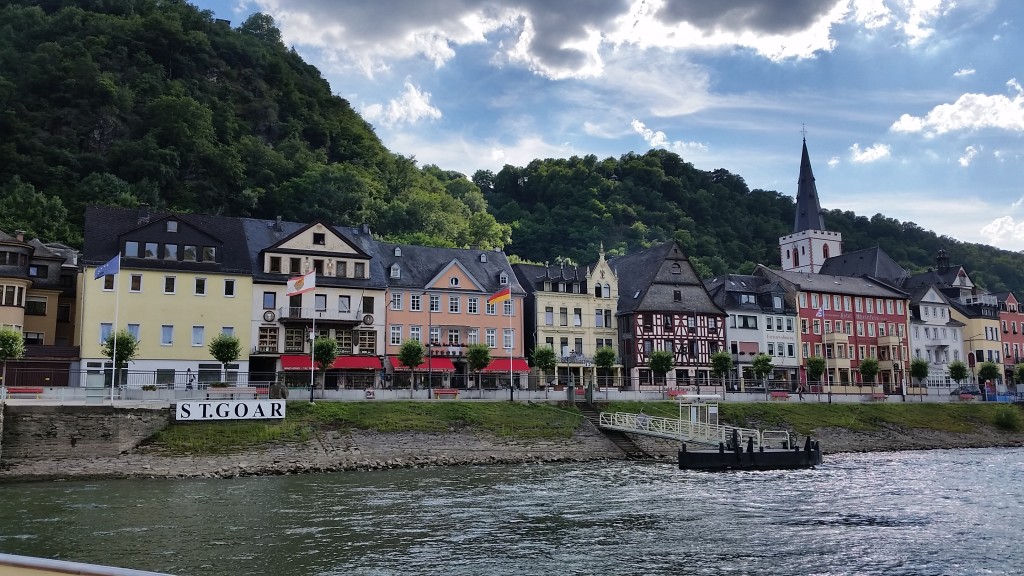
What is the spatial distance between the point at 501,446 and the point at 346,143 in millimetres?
89189

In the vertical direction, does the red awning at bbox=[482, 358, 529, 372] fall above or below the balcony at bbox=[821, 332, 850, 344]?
below

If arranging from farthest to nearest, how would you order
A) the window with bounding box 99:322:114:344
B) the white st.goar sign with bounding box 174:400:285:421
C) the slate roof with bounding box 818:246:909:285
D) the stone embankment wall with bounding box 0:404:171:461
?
the slate roof with bounding box 818:246:909:285
the window with bounding box 99:322:114:344
the white st.goar sign with bounding box 174:400:285:421
the stone embankment wall with bounding box 0:404:171:461

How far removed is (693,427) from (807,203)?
90.3 m

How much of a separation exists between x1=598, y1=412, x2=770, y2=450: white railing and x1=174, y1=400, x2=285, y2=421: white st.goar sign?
807 inches

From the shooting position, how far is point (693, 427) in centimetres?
5131

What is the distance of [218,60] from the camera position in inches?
4978

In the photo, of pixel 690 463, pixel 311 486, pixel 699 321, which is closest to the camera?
pixel 311 486

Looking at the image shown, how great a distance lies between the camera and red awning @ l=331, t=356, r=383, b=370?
62.2 metres

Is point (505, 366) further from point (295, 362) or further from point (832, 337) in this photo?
point (832, 337)

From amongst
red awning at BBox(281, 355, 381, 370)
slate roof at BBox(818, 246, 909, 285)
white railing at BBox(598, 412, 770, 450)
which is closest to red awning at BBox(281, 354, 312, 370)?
red awning at BBox(281, 355, 381, 370)

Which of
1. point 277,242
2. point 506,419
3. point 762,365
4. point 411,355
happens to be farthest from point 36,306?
point 762,365

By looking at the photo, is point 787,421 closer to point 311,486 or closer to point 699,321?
point 699,321

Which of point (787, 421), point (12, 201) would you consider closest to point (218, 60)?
point (12, 201)

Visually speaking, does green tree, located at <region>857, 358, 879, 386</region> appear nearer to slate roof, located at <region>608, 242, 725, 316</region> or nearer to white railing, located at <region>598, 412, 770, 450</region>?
slate roof, located at <region>608, 242, 725, 316</region>
